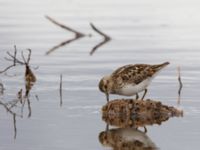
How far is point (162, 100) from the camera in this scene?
1392cm

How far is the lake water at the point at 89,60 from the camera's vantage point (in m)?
11.6

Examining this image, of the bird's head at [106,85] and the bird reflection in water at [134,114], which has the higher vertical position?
the bird's head at [106,85]

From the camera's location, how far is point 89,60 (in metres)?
18.2

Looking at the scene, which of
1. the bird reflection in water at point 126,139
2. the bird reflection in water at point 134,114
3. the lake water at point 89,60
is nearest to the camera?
the bird reflection in water at point 126,139

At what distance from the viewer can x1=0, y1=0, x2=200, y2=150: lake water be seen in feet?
38.1

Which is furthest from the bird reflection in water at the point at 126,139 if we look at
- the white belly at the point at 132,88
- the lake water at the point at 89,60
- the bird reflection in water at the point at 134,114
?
A: the white belly at the point at 132,88

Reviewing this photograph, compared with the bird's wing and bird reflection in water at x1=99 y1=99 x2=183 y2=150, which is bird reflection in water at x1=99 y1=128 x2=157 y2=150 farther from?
the bird's wing

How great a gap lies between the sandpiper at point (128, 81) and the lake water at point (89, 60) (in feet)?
Result: 1.32

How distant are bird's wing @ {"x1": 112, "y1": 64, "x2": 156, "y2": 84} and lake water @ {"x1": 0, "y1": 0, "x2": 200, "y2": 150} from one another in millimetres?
616

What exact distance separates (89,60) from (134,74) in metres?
4.92

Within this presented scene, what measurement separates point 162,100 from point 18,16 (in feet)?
41.2

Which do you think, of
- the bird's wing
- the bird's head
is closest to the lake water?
the bird's head

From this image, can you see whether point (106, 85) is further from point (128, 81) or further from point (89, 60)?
point (89, 60)

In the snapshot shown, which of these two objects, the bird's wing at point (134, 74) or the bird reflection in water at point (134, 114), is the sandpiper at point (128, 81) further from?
the bird reflection in water at point (134, 114)
